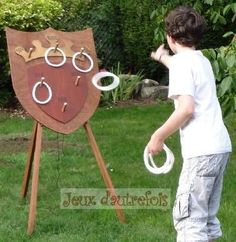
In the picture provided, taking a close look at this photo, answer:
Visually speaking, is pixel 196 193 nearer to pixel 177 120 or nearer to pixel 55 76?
pixel 177 120

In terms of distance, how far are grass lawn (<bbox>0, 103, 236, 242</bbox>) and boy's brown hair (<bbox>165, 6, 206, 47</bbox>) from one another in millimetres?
1629

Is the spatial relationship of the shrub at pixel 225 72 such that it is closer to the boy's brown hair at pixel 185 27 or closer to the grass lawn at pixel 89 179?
the boy's brown hair at pixel 185 27

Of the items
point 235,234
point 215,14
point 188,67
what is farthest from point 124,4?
point 188,67

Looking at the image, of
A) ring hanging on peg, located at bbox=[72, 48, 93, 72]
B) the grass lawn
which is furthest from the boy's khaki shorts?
ring hanging on peg, located at bbox=[72, 48, 93, 72]

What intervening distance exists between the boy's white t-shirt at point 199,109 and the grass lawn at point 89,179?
1.27 metres

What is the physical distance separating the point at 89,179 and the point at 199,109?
2763mm

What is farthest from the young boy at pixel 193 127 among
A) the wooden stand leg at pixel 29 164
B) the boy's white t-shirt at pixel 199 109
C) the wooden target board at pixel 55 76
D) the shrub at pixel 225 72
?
the wooden stand leg at pixel 29 164

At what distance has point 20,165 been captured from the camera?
672cm

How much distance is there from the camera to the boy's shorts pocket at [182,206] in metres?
3.61

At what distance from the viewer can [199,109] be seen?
357 cm

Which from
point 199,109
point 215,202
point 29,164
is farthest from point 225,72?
point 29,164

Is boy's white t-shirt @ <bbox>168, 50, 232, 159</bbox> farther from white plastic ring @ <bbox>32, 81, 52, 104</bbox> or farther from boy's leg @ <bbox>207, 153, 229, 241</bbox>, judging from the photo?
white plastic ring @ <bbox>32, 81, 52, 104</bbox>

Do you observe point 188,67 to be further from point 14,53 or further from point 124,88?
point 124,88

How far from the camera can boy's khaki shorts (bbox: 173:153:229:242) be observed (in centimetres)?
358
